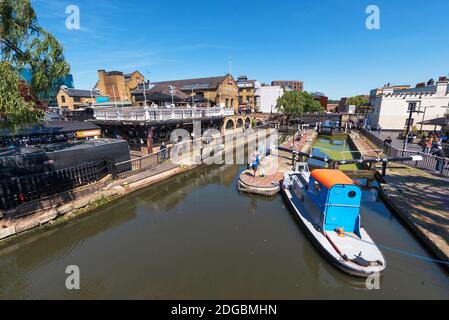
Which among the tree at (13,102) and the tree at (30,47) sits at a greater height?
the tree at (30,47)

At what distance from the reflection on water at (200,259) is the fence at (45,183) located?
2.42 m

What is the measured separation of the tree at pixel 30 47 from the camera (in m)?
8.62

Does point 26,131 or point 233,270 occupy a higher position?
point 26,131

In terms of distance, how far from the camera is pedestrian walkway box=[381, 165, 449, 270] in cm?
814

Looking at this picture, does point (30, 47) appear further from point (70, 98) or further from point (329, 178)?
point (70, 98)

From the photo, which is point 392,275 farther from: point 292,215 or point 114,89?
point 114,89

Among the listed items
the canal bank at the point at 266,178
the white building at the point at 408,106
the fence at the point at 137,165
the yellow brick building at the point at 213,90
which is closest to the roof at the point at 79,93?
the yellow brick building at the point at 213,90

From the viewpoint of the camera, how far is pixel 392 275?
7211mm

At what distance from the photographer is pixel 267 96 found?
76000 millimetres

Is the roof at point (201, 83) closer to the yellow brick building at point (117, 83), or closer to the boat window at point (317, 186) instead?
the yellow brick building at point (117, 83)

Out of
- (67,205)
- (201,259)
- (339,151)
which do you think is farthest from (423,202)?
(67,205)

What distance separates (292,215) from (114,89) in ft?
168
